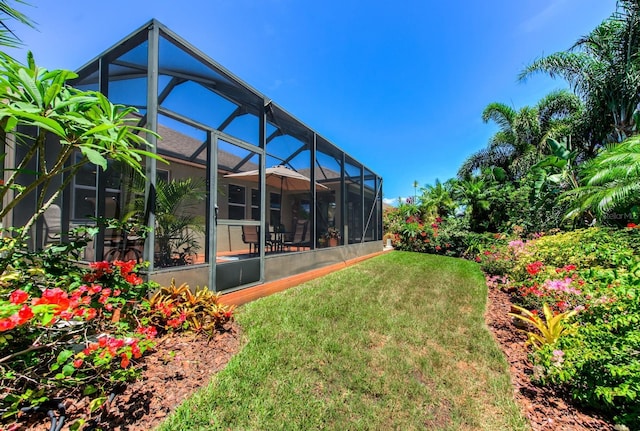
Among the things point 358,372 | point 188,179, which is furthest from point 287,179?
point 358,372

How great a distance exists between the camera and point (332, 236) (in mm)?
8188

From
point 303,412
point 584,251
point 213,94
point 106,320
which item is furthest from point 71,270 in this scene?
point 584,251

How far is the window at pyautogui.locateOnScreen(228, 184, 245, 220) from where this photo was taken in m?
4.77

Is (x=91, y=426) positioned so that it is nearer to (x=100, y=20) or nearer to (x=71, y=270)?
(x=71, y=270)

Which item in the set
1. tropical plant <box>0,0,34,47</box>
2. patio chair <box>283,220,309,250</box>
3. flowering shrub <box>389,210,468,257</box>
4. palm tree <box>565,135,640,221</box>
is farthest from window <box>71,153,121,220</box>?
flowering shrub <box>389,210,468,257</box>

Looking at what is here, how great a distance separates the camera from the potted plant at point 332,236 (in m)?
7.97

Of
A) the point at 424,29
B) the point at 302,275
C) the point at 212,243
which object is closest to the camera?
the point at 212,243

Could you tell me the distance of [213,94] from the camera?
461 centimetres

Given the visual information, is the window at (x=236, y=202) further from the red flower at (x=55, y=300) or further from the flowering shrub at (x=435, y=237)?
the flowering shrub at (x=435, y=237)

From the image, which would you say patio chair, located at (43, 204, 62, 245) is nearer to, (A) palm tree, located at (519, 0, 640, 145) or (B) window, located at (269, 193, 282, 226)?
(B) window, located at (269, 193, 282, 226)

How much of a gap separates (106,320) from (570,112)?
2026 cm

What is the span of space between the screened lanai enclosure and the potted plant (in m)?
1.36

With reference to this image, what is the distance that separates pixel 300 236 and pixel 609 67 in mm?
12578

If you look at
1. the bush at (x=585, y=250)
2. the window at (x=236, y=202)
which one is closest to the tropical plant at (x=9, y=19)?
the window at (x=236, y=202)
